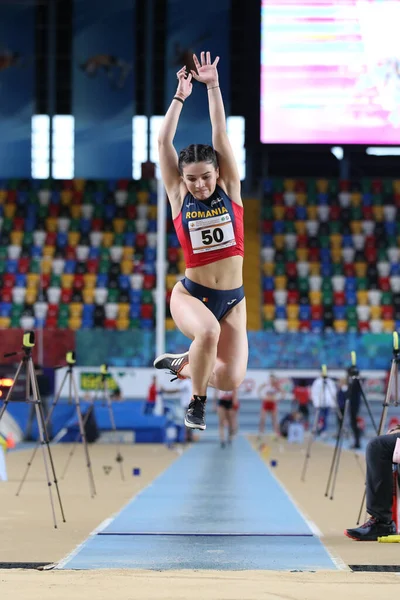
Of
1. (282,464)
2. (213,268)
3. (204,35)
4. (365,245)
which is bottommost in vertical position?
(282,464)

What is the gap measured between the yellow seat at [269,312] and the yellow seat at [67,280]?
15.9 ft

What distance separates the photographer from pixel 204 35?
26.3m

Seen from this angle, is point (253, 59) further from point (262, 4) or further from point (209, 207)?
point (209, 207)

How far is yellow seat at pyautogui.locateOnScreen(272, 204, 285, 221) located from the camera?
2605 centimetres

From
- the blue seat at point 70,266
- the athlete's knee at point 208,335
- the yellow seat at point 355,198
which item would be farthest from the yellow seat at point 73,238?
the athlete's knee at point 208,335

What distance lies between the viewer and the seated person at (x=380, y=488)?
6.96 m

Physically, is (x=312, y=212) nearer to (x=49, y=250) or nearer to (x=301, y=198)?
(x=301, y=198)

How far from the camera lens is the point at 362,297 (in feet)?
80.6

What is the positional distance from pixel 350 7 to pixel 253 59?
273 centimetres

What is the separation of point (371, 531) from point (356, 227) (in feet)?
64.5

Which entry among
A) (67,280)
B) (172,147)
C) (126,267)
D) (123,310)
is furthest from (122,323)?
(172,147)

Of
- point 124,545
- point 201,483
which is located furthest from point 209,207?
point 201,483

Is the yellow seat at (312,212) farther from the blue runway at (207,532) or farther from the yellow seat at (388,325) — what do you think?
the blue runway at (207,532)

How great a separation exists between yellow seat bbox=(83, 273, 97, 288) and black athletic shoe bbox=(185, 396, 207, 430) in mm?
19061
